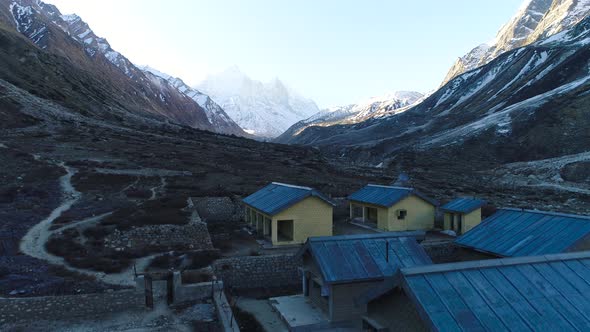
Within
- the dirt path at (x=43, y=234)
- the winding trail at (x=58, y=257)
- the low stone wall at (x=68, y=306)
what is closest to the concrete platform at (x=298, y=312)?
the low stone wall at (x=68, y=306)

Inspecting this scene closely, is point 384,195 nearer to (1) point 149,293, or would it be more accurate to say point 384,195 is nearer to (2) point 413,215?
(2) point 413,215

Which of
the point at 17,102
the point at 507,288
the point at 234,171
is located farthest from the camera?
the point at 17,102

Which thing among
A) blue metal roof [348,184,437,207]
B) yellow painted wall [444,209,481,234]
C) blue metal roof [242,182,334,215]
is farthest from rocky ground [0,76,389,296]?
yellow painted wall [444,209,481,234]

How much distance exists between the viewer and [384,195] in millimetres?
30500

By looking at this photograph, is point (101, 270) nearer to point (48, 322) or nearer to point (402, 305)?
point (48, 322)

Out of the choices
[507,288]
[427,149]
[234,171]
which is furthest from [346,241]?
[427,149]

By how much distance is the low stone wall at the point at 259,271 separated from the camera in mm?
21016

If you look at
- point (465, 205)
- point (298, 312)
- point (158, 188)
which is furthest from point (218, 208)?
point (298, 312)

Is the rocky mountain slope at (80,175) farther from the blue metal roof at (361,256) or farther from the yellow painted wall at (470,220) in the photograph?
the yellow painted wall at (470,220)

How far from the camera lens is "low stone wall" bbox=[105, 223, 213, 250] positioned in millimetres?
23141

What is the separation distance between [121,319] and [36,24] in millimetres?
171752

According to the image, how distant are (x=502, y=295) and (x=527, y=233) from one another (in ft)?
32.7

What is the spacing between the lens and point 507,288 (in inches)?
352

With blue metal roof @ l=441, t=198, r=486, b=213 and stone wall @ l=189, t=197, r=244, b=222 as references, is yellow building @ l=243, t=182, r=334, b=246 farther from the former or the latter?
blue metal roof @ l=441, t=198, r=486, b=213
